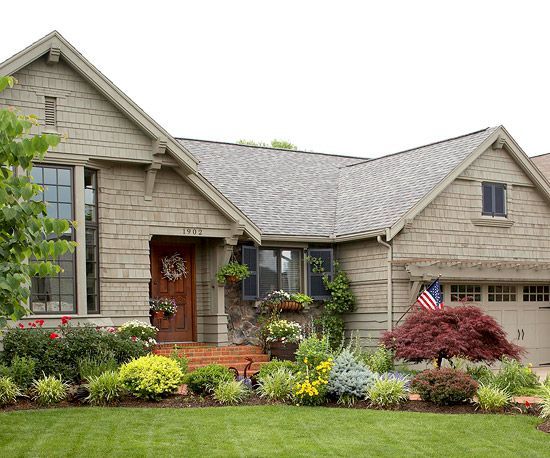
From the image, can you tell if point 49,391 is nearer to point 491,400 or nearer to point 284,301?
point 491,400

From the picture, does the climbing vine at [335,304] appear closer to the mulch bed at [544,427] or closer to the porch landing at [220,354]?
the porch landing at [220,354]

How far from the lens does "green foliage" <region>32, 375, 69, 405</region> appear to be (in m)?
13.1

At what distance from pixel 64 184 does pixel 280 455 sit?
866 centimetres

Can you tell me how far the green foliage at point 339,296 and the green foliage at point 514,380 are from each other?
17.0 feet

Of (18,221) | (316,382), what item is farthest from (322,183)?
(18,221)

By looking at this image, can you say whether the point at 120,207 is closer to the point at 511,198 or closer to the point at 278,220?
the point at 278,220

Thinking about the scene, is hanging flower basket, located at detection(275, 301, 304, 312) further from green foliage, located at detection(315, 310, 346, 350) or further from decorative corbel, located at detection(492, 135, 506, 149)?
decorative corbel, located at detection(492, 135, 506, 149)

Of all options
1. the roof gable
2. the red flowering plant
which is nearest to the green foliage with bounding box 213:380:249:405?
the red flowering plant

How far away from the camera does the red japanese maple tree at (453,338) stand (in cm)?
1452

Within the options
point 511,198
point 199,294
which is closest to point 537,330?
point 511,198

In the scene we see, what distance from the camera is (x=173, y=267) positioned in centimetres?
1917

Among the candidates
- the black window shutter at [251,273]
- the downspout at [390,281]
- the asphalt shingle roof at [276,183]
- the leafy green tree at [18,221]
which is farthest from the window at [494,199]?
the leafy green tree at [18,221]

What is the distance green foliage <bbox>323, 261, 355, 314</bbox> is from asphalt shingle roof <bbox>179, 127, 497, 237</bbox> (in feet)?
3.93

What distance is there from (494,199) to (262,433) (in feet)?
41.9
